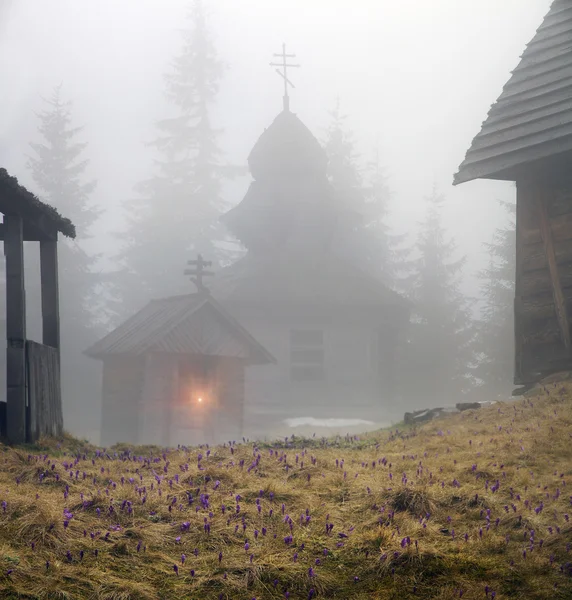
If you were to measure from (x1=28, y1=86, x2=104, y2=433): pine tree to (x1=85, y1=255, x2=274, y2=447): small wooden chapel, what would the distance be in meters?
14.1

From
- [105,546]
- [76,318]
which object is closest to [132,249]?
[76,318]

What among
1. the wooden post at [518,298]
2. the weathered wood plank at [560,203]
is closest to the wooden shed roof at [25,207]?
the wooden post at [518,298]

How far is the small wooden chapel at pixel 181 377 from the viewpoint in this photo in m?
20.4

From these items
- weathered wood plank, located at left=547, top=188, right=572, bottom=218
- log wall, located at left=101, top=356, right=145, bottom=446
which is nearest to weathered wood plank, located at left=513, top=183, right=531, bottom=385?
weathered wood plank, located at left=547, top=188, right=572, bottom=218

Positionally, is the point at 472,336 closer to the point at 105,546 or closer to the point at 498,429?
the point at 498,429

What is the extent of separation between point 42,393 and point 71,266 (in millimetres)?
32775

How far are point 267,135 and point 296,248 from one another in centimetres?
686

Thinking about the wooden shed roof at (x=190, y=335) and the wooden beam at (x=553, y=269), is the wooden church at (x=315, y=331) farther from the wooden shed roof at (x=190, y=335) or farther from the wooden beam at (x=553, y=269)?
the wooden beam at (x=553, y=269)

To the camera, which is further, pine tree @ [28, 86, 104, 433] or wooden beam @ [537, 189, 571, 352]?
pine tree @ [28, 86, 104, 433]

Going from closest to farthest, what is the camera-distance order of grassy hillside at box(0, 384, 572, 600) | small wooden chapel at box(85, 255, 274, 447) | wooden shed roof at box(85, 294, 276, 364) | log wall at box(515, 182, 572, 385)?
1. grassy hillside at box(0, 384, 572, 600)
2. log wall at box(515, 182, 572, 385)
3. wooden shed roof at box(85, 294, 276, 364)
4. small wooden chapel at box(85, 255, 274, 447)

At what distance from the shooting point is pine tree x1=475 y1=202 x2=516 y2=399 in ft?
109

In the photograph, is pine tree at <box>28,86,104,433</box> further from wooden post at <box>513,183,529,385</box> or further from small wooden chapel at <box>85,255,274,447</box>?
wooden post at <box>513,183,529,385</box>

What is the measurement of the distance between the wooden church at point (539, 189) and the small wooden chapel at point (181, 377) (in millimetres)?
9405

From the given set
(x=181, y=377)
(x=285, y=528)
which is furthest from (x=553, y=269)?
(x=181, y=377)
